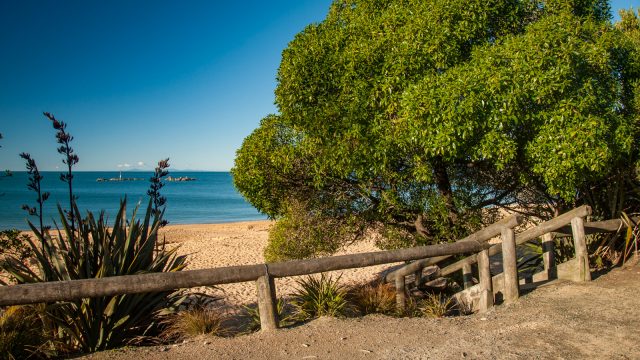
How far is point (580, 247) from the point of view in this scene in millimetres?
7035

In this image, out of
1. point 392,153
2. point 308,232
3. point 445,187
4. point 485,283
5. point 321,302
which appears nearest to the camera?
point 321,302

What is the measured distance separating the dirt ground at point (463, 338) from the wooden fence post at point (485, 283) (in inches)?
6.8

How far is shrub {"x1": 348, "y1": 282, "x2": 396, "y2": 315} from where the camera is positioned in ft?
22.9

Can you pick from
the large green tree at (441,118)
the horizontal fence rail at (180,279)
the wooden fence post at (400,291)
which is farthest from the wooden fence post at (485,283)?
the large green tree at (441,118)

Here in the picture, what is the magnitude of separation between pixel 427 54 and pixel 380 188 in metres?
2.56

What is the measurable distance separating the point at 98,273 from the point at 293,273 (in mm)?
2350

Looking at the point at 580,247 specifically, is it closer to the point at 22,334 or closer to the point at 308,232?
the point at 308,232

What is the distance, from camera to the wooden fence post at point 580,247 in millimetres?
6996

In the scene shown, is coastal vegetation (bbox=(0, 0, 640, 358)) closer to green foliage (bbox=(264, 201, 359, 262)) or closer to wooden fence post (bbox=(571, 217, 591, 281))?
green foliage (bbox=(264, 201, 359, 262))

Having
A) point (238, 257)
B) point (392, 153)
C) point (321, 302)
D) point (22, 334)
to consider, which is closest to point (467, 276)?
point (392, 153)

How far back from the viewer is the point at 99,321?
17.9 ft

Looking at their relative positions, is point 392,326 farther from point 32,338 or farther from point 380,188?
point 32,338

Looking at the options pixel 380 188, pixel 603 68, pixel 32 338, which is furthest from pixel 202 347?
pixel 603 68

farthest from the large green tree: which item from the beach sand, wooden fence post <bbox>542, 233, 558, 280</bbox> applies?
the beach sand
